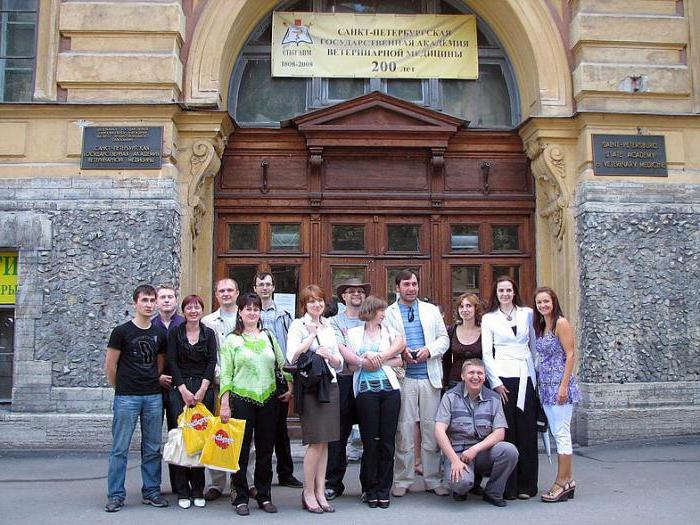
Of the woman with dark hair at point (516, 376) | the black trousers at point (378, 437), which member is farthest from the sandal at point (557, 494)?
the black trousers at point (378, 437)

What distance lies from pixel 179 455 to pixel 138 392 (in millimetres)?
602

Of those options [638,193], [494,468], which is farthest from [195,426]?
[638,193]

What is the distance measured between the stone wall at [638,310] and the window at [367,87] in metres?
2.01

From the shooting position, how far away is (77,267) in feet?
27.1

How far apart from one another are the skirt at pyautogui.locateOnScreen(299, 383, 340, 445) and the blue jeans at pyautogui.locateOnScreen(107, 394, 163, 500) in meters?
1.21

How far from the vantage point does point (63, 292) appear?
26.9 ft

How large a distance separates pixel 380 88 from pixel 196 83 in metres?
2.48

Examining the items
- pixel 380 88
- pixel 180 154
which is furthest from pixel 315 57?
pixel 180 154

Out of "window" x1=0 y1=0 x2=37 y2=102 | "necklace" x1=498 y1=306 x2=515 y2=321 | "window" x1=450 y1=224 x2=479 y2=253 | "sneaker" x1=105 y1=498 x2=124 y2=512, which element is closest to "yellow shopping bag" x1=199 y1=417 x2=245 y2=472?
"sneaker" x1=105 y1=498 x2=124 y2=512

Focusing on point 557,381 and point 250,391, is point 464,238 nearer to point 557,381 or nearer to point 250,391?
point 557,381

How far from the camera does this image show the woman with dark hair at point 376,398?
563 cm

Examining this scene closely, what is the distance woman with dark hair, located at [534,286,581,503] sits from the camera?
575 cm

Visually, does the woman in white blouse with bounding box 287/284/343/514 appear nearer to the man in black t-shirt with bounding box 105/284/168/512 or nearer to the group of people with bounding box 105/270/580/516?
the group of people with bounding box 105/270/580/516

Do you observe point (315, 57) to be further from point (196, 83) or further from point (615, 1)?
point (615, 1)
